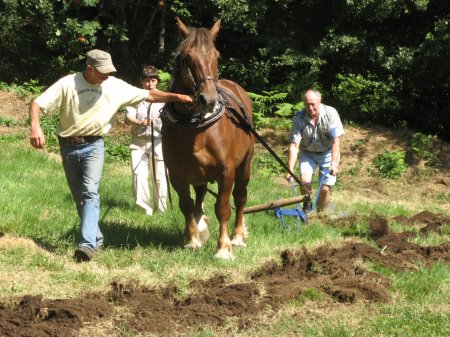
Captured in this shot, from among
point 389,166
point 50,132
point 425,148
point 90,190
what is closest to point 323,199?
point 90,190

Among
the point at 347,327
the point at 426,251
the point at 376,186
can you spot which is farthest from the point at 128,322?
the point at 376,186

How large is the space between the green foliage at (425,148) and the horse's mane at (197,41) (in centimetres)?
1106

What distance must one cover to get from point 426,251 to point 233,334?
3752mm

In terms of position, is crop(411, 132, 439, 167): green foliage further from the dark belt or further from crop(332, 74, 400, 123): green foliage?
the dark belt

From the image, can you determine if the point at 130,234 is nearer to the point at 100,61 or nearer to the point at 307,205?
the point at 100,61

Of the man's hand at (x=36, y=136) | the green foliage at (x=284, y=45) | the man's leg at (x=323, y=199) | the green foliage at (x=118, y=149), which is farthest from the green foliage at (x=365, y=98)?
the man's hand at (x=36, y=136)

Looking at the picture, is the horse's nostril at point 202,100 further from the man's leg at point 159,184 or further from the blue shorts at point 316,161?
the blue shorts at point 316,161

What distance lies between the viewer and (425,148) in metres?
18.3

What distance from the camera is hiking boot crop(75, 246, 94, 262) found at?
753cm

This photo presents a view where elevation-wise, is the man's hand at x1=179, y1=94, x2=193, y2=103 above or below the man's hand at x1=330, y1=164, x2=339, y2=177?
above

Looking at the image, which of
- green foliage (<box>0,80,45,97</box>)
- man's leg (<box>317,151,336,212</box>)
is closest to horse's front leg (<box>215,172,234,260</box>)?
man's leg (<box>317,151,336,212</box>)

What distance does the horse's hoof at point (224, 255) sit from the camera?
8.00 meters

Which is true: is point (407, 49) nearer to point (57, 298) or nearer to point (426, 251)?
point (426, 251)

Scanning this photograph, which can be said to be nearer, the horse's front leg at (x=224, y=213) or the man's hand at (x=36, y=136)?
the man's hand at (x=36, y=136)
